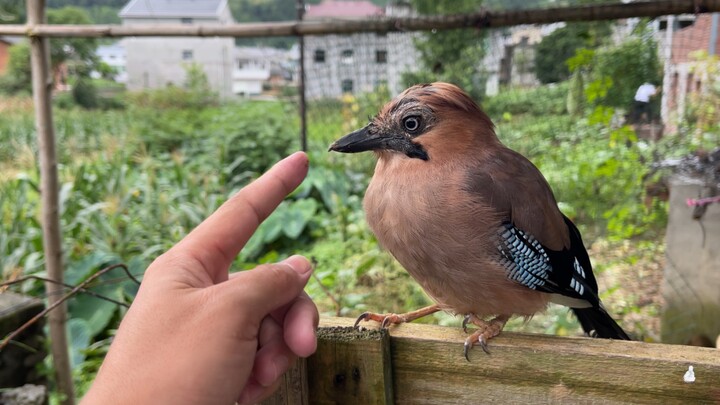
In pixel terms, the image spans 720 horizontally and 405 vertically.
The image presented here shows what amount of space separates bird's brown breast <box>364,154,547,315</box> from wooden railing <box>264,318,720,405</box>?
14 cm

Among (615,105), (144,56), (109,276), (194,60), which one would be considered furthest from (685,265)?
(144,56)

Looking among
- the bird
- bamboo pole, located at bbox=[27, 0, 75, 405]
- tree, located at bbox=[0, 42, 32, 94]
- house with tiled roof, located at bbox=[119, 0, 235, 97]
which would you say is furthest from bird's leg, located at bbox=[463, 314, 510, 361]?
tree, located at bbox=[0, 42, 32, 94]

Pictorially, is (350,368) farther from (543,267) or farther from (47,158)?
(47,158)

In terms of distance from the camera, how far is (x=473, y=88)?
14.3 feet

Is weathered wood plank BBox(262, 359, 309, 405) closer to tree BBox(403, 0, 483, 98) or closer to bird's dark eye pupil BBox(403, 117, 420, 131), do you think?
bird's dark eye pupil BBox(403, 117, 420, 131)

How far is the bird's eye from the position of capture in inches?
55.6

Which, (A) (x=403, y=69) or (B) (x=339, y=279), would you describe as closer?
(B) (x=339, y=279)

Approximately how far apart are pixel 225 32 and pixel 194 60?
1158cm

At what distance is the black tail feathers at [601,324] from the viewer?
63.2 inches

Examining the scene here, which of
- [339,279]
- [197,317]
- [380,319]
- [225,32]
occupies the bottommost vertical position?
[339,279]

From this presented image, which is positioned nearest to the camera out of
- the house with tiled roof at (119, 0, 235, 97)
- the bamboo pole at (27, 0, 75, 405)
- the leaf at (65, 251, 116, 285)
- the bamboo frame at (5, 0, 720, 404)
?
the bamboo frame at (5, 0, 720, 404)

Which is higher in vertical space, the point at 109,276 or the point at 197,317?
the point at 197,317

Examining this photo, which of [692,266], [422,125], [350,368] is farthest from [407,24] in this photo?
[692,266]

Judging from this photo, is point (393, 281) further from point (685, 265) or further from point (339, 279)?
point (685, 265)
